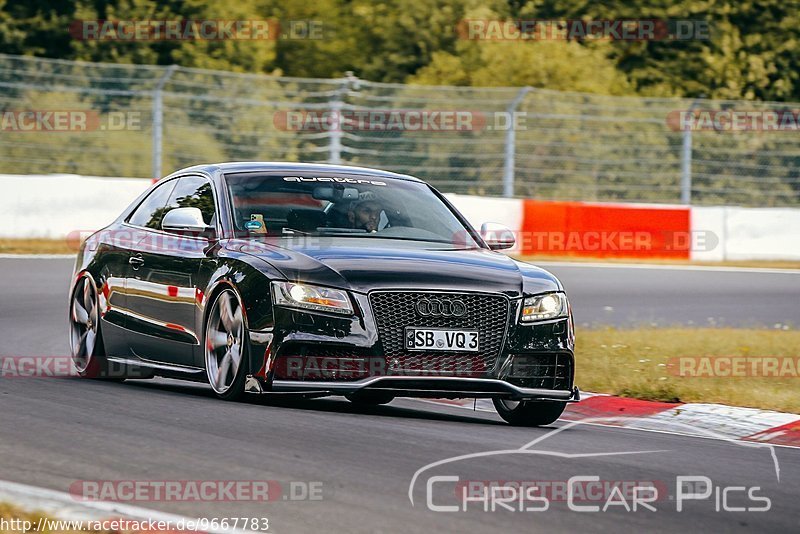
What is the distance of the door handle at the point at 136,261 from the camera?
10125 mm

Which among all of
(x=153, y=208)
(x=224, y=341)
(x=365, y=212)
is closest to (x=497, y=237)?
(x=365, y=212)

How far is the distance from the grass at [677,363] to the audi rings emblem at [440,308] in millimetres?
2385

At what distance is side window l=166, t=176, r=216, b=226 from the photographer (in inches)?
388

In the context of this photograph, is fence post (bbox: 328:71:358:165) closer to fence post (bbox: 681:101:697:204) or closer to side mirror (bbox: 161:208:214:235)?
fence post (bbox: 681:101:697:204)

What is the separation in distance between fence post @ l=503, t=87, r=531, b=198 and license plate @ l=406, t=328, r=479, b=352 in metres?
18.2

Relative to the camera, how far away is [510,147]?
89.0ft

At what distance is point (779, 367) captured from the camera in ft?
41.9

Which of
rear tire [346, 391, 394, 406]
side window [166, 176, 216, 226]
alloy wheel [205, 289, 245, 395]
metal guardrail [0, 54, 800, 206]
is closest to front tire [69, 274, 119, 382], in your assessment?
side window [166, 176, 216, 226]

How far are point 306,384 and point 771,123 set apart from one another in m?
20.9

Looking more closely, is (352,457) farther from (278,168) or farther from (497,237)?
(497,237)

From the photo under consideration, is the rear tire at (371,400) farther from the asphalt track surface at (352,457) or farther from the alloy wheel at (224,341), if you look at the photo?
the alloy wheel at (224,341)

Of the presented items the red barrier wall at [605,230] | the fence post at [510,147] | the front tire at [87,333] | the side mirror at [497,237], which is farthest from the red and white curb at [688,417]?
the fence post at [510,147]

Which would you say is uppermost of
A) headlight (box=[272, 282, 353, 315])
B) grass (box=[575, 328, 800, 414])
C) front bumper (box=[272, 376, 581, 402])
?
headlight (box=[272, 282, 353, 315])

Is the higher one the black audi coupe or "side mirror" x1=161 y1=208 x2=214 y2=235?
"side mirror" x1=161 y1=208 x2=214 y2=235
